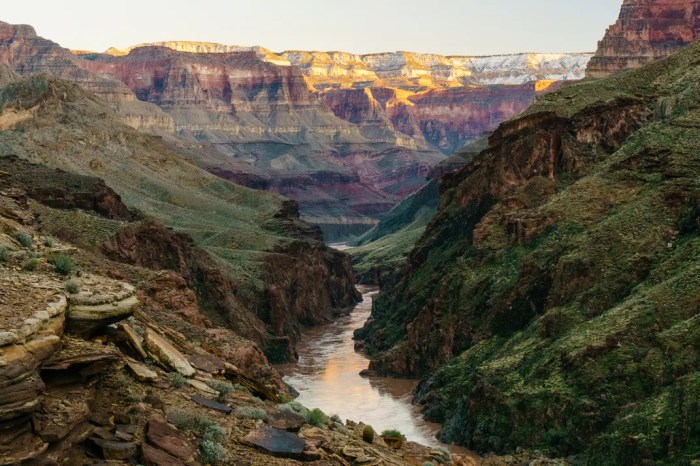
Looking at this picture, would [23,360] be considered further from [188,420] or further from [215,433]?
[215,433]

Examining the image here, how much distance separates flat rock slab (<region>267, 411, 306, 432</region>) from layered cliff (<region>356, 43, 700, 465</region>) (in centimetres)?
1847

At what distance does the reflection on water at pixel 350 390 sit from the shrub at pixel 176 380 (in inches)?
1257

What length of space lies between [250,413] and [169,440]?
4.42m

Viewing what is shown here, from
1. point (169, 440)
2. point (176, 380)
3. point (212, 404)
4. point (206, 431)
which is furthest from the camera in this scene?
point (176, 380)

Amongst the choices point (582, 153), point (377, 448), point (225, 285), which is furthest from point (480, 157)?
point (377, 448)

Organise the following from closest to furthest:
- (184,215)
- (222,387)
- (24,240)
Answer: (222,387), (24,240), (184,215)

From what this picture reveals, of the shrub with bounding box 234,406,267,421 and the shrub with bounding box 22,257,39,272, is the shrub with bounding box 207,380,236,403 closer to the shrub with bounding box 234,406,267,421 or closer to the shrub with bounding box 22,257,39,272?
the shrub with bounding box 234,406,267,421

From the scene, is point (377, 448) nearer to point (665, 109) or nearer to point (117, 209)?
point (665, 109)

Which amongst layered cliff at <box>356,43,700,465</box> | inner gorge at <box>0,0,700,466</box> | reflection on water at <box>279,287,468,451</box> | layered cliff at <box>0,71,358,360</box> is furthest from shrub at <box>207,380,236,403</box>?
layered cliff at <box>0,71,358,360</box>

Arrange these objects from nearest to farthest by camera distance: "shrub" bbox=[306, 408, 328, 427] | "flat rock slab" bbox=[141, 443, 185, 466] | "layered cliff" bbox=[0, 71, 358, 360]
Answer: "flat rock slab" bbox=[141, 443, 185, 466] → "shrub" bbox=[306, 408, 328, 427] → "layered cliff" bbox=[0, 71, 358, 360]

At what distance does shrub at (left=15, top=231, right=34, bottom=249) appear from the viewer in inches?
1429

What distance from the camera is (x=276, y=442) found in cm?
3269

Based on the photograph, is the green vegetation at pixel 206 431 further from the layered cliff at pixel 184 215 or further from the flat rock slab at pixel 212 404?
the layered cliff at pixel 184 215

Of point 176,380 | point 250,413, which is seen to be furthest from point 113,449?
point 250,413
